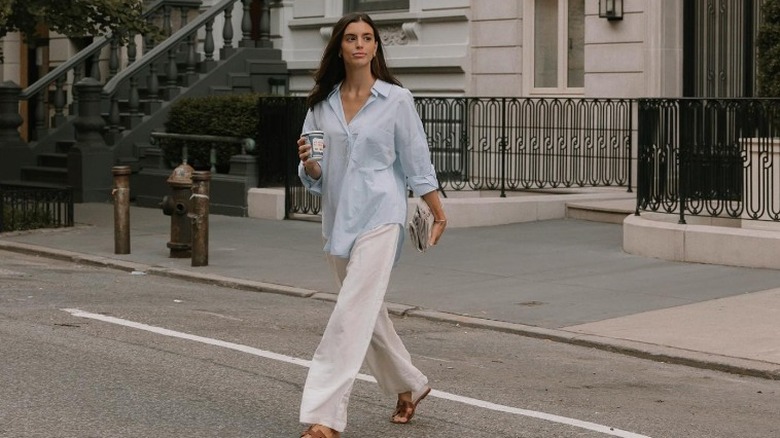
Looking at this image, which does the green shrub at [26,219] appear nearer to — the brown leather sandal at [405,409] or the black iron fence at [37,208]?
the black iron fence at [37,208]

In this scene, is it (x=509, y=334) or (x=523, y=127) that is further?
(x=523, y=127)

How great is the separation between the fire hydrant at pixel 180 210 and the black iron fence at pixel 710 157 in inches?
182

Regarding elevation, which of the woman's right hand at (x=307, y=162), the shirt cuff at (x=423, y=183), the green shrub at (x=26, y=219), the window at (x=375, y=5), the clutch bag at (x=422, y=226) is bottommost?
the green shrub at (x=26, y=219)

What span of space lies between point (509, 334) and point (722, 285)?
2.83 m

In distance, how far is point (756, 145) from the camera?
14.5 m

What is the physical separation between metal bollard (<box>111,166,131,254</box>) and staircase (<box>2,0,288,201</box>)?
260 inches

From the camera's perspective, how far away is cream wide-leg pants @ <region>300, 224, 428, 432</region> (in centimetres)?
702

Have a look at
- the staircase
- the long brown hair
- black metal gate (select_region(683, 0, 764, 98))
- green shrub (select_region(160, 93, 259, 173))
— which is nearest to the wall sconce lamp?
black metal gate (select_region(683, 0, 764, 98))

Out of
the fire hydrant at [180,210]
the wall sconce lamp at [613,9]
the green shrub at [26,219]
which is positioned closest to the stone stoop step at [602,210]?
the wall sconce lamp at [613,9]

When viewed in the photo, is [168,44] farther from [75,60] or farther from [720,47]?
[720,47]

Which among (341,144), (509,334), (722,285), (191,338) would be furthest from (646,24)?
(341,144)

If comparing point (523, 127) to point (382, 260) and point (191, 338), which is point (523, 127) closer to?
point (191, 338)

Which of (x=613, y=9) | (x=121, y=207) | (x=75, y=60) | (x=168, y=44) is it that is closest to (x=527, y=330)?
(x=121, y=207)

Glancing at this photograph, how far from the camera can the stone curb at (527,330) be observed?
978 centimetres
